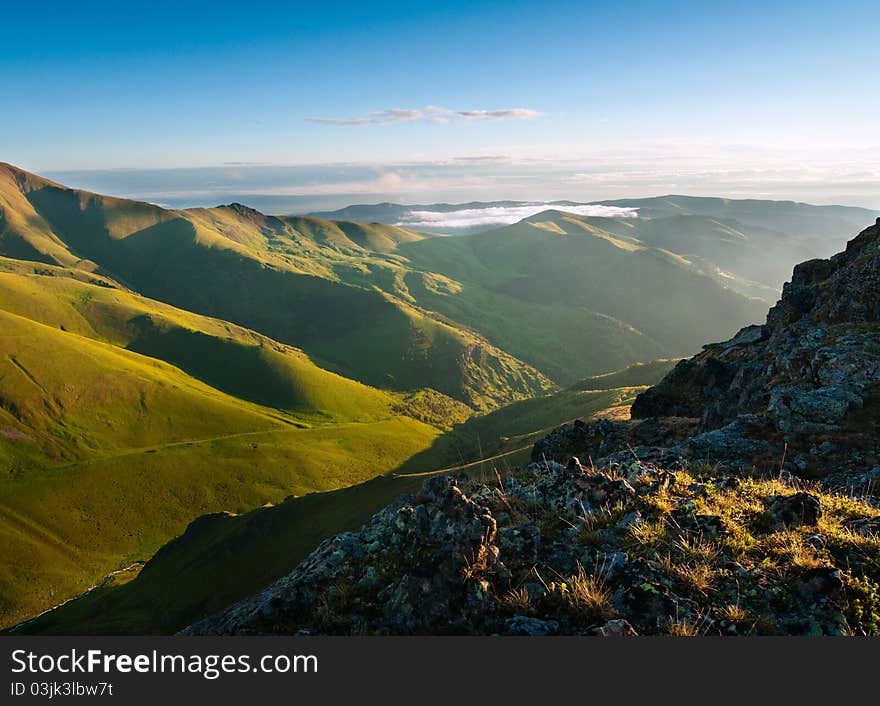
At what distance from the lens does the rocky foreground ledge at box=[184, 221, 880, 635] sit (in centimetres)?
891

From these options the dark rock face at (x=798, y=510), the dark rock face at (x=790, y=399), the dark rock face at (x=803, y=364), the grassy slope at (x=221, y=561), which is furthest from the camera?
the grassy slope at (x=221, y=561)

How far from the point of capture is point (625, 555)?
1031 centimetres

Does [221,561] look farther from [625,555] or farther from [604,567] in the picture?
[625,555]

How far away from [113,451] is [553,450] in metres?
211

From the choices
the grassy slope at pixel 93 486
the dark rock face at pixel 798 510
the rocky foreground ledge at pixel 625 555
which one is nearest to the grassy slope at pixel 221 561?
the grassy slope at pixel 93 486

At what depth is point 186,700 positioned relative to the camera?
7.86 meters

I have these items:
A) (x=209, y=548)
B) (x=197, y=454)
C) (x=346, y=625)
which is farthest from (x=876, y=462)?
(x=197, y=454)

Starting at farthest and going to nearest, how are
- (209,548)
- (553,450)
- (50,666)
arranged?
(209,548)
(553,450)
(50,666)

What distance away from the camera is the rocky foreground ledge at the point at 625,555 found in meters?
8.91

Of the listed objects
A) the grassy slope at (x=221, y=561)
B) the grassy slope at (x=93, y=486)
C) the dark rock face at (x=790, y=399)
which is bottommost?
the grassy slope at (x=93, y=486)

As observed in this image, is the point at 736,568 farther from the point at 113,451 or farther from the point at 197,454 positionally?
the point at 113,451

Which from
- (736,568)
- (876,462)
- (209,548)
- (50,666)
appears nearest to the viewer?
(50,666)

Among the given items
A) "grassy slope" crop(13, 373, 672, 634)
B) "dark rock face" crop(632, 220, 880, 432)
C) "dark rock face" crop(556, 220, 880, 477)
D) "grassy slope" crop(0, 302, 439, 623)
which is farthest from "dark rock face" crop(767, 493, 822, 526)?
"grassy slope" crop(0, 302, 439, 623)

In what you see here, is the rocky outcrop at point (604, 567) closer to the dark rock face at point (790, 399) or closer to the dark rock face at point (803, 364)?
the dark rock face at point (790, 399)
